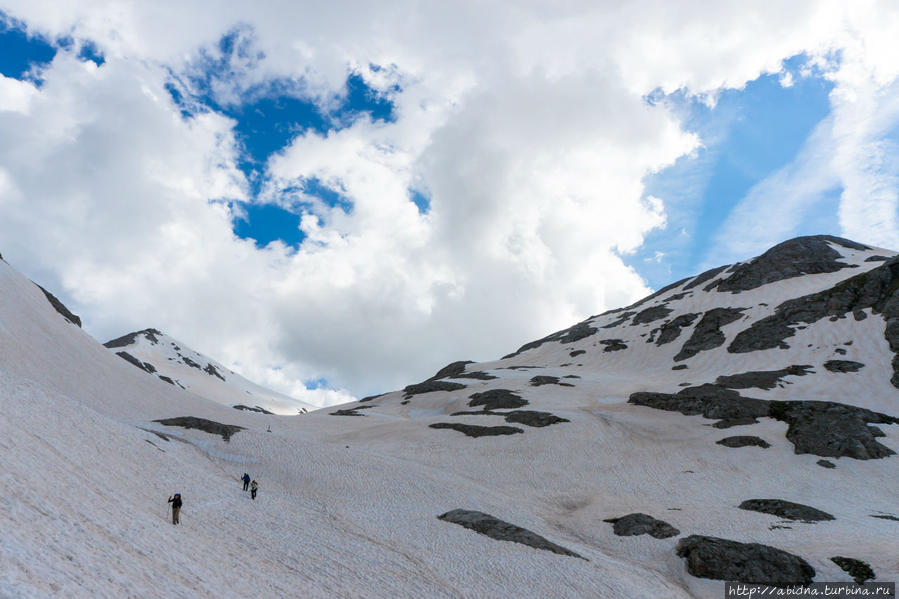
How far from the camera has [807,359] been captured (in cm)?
8906

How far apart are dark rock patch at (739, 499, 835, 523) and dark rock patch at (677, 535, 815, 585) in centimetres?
1304

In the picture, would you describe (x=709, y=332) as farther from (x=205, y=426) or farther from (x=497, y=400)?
(x=205, y=426)

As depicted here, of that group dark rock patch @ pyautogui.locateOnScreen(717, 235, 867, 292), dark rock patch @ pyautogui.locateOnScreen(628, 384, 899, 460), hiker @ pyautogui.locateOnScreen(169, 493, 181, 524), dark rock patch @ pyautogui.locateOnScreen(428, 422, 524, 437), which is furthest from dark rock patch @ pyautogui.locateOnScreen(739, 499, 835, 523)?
dark rock patch @ pyautogui.locateOnScreen(717, 235, 867, 292)

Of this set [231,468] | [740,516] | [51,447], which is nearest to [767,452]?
[740,516]

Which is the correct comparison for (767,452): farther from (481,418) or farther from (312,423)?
(312,423)

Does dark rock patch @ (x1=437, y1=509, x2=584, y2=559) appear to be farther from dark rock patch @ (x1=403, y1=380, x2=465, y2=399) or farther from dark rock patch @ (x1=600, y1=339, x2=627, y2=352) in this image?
dark rock patch @ (x1=600, y1=339, x2=627, y2=352)

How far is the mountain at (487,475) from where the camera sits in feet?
74.9

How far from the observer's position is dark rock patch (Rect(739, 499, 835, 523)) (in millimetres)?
42406

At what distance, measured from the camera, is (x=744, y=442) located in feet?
206

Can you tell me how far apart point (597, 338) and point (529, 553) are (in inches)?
4324

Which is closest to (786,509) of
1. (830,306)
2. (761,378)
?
(761,378)

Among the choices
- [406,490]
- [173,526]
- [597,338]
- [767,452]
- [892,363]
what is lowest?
[173,526]

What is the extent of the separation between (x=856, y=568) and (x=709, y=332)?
88504mm

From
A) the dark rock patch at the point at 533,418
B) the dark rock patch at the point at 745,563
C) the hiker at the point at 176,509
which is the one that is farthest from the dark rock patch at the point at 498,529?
the dark rock patch at the point at 533,418
